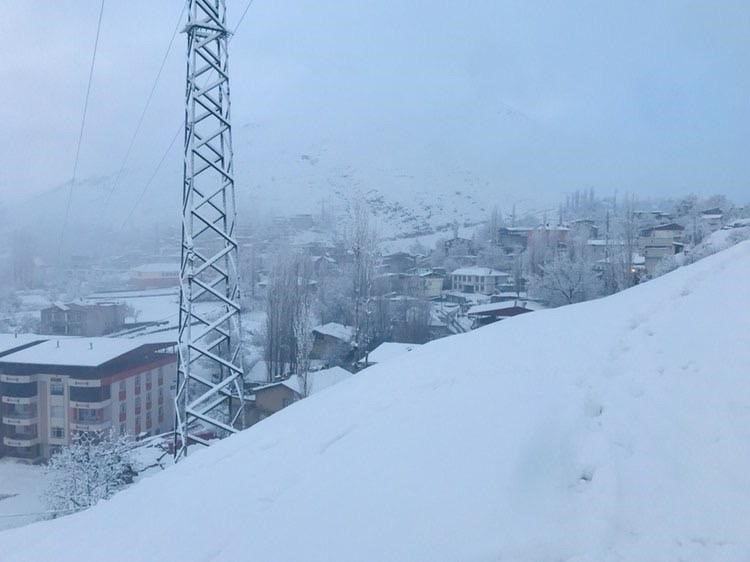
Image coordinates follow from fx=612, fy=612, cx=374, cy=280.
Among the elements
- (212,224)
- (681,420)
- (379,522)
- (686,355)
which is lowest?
(379,522)

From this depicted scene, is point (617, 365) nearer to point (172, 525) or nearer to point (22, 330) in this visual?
point (172, 525)

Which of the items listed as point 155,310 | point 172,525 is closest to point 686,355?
point 172,525

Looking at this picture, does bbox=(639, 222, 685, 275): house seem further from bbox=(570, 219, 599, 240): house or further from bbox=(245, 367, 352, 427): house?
bbox=(245, 367, 352, 427): house

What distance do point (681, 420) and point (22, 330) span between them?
14.6 m

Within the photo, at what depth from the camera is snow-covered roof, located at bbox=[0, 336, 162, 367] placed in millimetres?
9680

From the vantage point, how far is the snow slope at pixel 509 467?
184 cm

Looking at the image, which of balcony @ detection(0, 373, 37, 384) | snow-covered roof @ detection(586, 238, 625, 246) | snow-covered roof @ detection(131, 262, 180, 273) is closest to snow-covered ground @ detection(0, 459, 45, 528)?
balcony @ detection(0, 373, 37, 384)

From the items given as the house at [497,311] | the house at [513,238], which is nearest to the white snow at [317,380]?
the house at [497,311]

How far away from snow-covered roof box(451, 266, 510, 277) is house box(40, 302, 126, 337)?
1371 cm

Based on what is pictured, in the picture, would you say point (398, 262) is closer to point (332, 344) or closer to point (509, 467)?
point (332, 344)

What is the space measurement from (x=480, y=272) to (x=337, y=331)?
807cm

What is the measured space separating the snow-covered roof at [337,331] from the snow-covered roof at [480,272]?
7.09 metres

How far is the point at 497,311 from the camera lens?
16.4 m

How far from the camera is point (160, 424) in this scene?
36.1 ft
